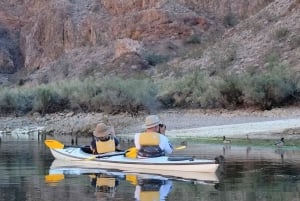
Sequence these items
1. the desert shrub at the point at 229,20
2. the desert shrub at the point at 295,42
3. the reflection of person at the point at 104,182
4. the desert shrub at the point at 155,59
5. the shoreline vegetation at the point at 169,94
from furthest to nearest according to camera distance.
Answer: the desert shrub at the point at 229,20 < the desert shrub at the point at 155,59 < the desert shrub at the point at 295,42 < the shoreline vegetation at the point at 169,94 < the reflection of person at the point at 104,182

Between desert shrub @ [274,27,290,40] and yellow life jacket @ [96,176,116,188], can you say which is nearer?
yellow life jacket @ [96,176,116,188]

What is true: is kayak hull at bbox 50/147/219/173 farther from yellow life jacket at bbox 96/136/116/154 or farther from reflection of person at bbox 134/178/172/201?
reflection of person at bbox 134/178/172/201

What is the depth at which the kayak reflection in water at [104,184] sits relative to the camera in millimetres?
12570

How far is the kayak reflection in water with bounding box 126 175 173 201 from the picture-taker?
12.0 meters

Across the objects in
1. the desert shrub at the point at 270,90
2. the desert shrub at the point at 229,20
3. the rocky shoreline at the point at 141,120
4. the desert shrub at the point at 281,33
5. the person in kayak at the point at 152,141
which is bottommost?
the rocky shoreline at the point at 141,120

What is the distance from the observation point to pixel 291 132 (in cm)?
2709

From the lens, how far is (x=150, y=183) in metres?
14.3

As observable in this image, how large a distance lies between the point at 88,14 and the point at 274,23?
28423 millimetres

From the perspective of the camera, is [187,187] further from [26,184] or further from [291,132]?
[291,132]

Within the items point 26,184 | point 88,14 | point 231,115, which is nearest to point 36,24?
point 88,14

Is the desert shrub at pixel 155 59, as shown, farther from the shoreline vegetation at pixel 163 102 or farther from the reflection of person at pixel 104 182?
the reflection of person at pixel 104 182

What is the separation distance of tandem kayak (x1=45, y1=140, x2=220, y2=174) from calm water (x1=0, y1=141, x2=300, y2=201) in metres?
0.44

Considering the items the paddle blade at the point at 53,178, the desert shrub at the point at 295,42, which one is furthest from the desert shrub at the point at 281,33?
the paddle blade at the point at 53,178

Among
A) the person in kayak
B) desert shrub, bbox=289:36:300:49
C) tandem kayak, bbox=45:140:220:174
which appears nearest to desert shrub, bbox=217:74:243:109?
desert shrub, bbox=289:36:300:49
